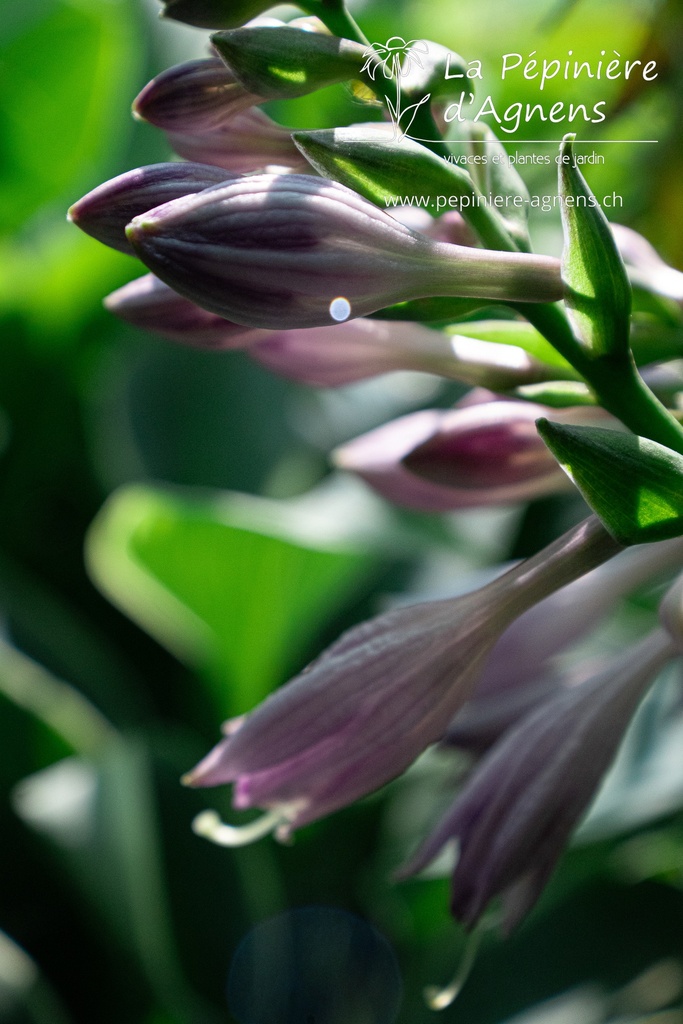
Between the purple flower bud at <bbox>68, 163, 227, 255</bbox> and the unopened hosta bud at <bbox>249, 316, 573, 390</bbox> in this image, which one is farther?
the unopened hosta bud at <bbox>249, 316, 573, 390</bbox>

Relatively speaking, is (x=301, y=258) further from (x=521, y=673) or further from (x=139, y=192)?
(x=521, y=673)

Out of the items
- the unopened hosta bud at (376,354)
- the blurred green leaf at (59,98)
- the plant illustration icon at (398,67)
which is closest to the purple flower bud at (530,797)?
the unopened hosta bud at (376,354)

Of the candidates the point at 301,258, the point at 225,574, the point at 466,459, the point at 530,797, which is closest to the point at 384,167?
the point at 301,258

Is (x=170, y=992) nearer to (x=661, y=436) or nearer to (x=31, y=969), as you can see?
(x=31, y=969)

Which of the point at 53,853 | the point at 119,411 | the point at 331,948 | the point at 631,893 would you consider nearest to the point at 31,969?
the point at 53,853

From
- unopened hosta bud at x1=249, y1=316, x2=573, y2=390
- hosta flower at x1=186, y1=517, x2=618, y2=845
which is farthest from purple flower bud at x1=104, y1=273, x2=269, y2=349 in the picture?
hosta flower at x1=186, y1=517, x2=618, y2=845

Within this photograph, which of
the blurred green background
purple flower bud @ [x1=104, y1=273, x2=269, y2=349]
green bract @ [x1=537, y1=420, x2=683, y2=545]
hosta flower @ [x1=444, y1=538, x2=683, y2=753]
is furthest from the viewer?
the blurred green background

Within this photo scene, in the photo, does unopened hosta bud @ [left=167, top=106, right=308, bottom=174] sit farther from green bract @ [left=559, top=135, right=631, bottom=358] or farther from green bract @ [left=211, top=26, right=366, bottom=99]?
green bract @ [left=559, top=135, right=631, bottom=358]
